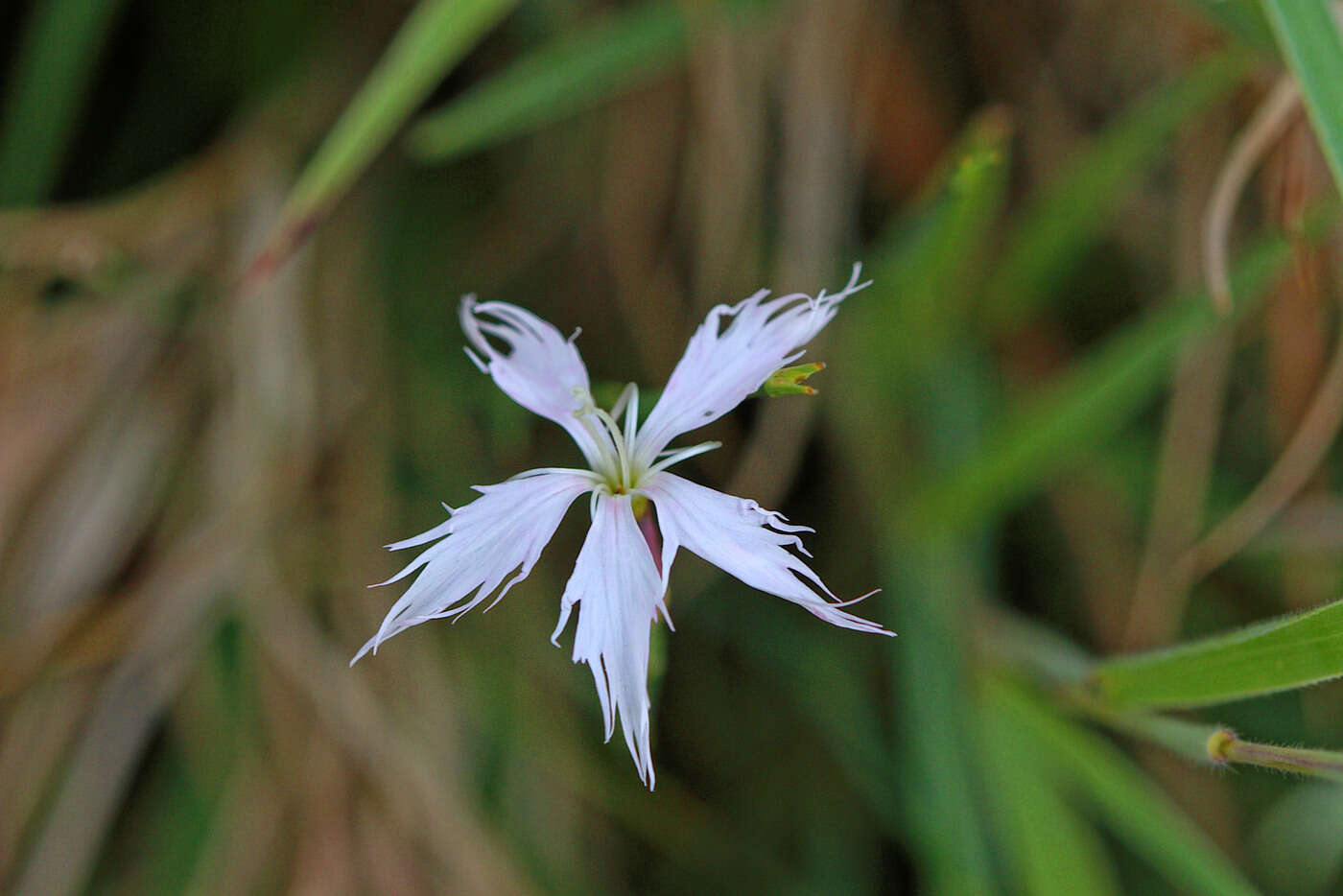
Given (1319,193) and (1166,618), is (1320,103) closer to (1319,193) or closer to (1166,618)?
(1319,193)

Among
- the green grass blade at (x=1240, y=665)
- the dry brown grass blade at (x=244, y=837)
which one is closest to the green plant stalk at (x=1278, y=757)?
the green grass blade at (x=1240, y=665)

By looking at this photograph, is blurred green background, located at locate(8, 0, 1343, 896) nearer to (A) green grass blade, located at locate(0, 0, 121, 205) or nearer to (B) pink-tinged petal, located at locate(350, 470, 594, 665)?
(A) green grass blade, located at locate(0, 0, 121, 205)

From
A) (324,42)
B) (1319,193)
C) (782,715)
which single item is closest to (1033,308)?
(1319,193)

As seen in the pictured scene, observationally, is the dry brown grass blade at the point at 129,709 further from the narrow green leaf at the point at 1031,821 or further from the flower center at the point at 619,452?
the narrow green leaf at the point at 1031,821

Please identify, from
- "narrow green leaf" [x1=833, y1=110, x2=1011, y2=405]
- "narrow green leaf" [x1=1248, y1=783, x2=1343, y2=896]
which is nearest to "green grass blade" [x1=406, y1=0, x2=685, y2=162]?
"narrow green leaf" [x1=833, y1=110, x2=1011, y2=405]

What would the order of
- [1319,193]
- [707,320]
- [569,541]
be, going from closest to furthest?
1. [707,320]
2. [1319,193]
3. [569,541]

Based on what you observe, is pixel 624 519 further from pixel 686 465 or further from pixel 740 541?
pixel 686 465
